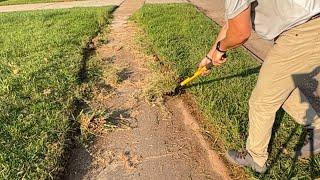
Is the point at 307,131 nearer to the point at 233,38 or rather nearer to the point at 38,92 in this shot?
the point at 233,38

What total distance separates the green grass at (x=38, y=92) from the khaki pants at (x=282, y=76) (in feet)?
5.37

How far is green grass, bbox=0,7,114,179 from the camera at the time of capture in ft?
11.8

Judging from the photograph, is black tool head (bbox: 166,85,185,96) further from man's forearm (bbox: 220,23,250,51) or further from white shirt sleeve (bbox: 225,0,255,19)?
white shirt sleeve (bbox: 225,0,255,19)

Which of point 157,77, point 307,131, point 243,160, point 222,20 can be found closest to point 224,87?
point 157,77

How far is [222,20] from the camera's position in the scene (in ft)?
29.9

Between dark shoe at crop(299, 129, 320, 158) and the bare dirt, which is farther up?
dark shoe at crop(299, 129, 320, 158)

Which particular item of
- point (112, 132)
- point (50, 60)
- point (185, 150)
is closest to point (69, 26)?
point (50, 60)

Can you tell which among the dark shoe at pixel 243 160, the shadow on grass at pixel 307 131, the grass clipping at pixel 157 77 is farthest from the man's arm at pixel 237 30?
the grass clipping at pixel 157 77

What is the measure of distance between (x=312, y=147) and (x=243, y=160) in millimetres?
579

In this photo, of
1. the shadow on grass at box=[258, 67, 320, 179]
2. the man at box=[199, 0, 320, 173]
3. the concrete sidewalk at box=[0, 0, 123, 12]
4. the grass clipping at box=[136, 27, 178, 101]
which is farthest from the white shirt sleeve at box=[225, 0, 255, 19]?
the concrete sidewalk at box=[0, 0, 123, 12]

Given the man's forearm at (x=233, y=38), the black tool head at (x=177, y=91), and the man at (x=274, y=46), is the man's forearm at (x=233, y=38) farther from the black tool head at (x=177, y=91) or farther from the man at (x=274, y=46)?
the black tool head at (x=177, y=91)

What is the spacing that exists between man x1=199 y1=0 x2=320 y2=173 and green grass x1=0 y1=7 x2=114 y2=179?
5.37 ft

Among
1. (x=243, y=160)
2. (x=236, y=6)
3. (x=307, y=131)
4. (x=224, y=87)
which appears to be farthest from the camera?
(x=224, y=87)

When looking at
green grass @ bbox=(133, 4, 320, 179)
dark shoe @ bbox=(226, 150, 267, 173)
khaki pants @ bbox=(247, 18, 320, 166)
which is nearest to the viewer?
khaki pants @ bbox=(247, 18, 320, 166)
